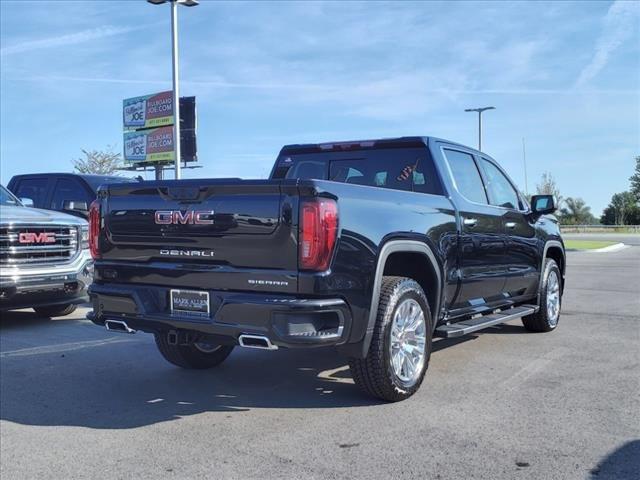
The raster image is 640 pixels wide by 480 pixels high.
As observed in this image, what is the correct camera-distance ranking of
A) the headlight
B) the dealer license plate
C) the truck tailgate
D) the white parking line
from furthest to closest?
the headlight < the white parking line < the dealer license plate < the truck tailgate

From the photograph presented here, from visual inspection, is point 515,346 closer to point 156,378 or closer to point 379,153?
point 379,153

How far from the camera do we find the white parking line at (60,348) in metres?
6.75

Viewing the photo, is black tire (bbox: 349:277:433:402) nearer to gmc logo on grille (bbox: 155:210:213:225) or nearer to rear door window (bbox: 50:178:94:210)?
gmc logo on grille (bbox: 155:210:213:225)

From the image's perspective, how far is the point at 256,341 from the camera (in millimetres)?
4195

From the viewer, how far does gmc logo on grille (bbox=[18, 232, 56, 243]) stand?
26.0 feet

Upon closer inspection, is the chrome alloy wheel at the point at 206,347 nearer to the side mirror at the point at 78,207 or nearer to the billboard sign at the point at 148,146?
the side mirror at the point at 78,207

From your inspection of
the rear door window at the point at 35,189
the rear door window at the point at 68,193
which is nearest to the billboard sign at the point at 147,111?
the rear door window at the point at 35,189

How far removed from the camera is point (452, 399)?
16.3 feet

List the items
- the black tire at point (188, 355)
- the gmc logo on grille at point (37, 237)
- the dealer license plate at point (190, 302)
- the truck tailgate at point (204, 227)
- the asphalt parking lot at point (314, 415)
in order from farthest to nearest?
the gmc logo on grille at point (37, 237), the black tire at point (188, 355), the dealer license plate at point (190, 302), the truck tailgate at point (204, 227), the asphalt parking lot at point (314, 415)

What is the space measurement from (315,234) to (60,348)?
4174 millimetres

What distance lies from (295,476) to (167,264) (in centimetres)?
180

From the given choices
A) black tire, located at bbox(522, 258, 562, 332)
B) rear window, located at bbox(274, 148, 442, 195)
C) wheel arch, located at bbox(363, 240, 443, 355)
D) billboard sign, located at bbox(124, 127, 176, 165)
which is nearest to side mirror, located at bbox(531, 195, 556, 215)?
black tire, located at bbox(522, 258, 562, 332)

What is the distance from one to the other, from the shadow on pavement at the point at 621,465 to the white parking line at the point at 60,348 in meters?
5.30

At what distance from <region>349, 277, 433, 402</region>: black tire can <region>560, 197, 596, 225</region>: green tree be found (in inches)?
3143
